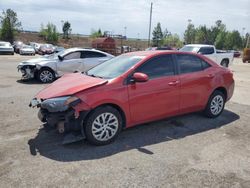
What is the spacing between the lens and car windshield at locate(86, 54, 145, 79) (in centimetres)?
483

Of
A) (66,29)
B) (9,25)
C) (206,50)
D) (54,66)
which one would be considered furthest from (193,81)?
(66,29)

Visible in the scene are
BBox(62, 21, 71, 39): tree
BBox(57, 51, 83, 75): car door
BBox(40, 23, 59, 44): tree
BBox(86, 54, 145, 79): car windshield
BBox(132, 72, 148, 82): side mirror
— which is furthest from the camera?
BBox(62, 21, 71, 39): tree

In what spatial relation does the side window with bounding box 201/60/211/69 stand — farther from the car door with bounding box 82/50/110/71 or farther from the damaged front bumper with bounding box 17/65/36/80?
the damaged front bumper with bounding box 17/65/36/80

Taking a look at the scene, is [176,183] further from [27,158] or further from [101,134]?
[27,158]

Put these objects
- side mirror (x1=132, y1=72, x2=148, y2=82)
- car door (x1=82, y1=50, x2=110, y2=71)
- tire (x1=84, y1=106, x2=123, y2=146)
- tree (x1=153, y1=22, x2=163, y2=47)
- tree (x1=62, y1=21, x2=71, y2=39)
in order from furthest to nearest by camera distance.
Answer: tree (x1=62, y1=21, x2=71, y2=39) → tree (x1=153, y1=22, x2=163, y2=47) → car door (x1=82, y1=50, x2=110, y2=71) → side mirror (x1=132, y1=72, x2=148, y2=82) → tire (x1=84, y1=106, x2=123, y2=146)

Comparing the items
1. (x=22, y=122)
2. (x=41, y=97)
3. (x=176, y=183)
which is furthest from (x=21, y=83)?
(x=176, y=183)

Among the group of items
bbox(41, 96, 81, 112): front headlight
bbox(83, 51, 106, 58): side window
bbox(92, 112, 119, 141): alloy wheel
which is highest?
bbox(83, 51, 106, 58): side window

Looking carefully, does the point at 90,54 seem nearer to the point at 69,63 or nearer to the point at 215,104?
the point at 69,63

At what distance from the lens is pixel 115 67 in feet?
16.8

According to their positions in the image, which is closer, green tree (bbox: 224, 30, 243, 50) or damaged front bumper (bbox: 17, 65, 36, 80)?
damaged front bumper (bbox: 17, 65, 36, 80)

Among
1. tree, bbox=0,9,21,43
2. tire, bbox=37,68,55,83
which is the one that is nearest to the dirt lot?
tire, bbox=37,68,55,83

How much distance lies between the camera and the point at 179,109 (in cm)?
536

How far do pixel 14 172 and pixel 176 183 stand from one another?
2152 millimetres

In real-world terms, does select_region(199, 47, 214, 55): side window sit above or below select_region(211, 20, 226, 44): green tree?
below
